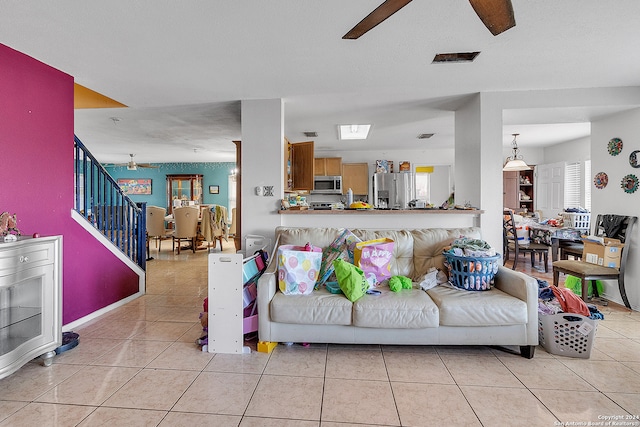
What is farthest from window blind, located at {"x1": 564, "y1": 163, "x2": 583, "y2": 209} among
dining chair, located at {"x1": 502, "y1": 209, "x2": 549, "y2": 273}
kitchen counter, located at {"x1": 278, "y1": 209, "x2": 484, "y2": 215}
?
kitchen counter, located at {"x1": 278, "y1": 209, "x2": 484, "y2": 215}

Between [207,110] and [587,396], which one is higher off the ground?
[207,110]

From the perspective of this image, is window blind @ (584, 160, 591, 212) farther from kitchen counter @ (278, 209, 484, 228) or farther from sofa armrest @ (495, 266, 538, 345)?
sofa armrest @ (495, 266, 538, 345)

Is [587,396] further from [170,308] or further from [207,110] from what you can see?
[207,110]

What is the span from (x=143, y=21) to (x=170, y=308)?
2.71 meters

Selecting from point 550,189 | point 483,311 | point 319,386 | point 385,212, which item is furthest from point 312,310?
point 550,189

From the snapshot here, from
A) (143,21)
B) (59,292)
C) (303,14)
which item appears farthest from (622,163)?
(59,292)

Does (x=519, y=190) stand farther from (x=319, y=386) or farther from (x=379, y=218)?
(x=319, y=386)

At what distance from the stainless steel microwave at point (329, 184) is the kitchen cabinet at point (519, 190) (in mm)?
3588

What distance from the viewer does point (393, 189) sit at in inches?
276

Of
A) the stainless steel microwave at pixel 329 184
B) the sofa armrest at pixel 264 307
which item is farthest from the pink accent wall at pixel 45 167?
the stainless steel microwave at pixel 329 184

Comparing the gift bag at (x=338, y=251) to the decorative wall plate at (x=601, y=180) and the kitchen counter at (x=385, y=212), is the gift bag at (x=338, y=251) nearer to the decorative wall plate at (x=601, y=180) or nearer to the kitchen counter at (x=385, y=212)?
the kitchen counter at (x=385, y=212)

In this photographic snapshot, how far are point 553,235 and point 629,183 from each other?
1193 millimetres

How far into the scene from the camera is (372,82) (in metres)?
3.14

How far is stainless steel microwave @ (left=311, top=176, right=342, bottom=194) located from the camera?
22.5ft
